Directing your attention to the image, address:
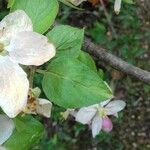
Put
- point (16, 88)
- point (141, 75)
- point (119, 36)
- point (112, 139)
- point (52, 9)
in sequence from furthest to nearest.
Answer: point (119, 36) → point (112, 139) → point (141, 75) → point (52, 9) → point (16, 88)

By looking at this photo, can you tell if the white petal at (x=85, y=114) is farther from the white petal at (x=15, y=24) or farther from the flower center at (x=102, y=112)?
the white petal at (x=15, y=24)

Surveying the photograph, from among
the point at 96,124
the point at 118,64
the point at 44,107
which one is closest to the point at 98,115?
the point at 96,124

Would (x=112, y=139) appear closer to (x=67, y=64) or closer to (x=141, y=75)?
(x=141, y=75)

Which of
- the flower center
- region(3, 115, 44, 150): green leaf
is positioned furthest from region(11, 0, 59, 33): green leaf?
the flower center

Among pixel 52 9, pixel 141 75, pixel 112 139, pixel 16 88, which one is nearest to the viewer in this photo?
pixel 16 88

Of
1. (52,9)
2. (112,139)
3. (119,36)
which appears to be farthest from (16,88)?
(119,36)

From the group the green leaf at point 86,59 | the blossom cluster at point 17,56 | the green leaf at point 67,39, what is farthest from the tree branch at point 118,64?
the blossom cluster at point 17,56
